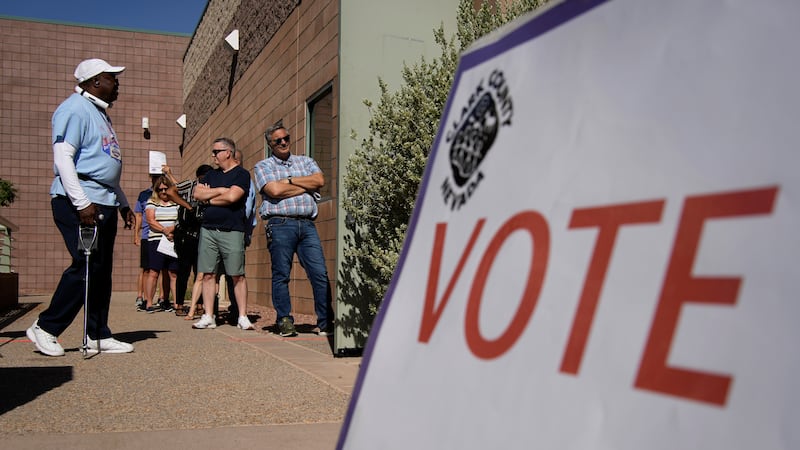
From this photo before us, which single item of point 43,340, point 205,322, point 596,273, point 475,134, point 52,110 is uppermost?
point 475,134

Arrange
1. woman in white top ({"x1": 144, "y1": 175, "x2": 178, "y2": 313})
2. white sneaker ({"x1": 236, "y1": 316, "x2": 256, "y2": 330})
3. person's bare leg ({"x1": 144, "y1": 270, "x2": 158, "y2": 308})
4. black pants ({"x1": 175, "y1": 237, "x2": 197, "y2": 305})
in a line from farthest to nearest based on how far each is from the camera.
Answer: person's bare leg ({"x1": 144, "y1": 270, "x2": 158, "y2": 308}) → woman in white top ({"x1": 144, "y1": 175, "x2": 178, "y2": 313}) → black pants ({"x1": 175, "y1": 237, "x2": 197, "y2": 305}) → white sneaker ({"x1": 236, "y1": 316, "x2": 256, "y2": 330})

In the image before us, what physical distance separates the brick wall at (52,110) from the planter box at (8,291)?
7.70m

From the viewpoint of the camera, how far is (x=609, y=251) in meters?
1.05

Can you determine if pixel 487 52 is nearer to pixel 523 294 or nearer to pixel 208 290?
pixel 523 294

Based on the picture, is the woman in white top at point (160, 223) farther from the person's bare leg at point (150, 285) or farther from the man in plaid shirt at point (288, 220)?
the man in plaid shirt at point (288, 220)

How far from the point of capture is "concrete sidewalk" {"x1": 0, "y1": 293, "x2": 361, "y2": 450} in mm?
3295

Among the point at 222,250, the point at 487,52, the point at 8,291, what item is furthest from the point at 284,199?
the point at 8,291

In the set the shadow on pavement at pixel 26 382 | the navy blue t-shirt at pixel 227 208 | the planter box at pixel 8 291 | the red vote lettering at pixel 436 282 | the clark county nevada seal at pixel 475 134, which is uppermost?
the clark county nevada seal at pixel 475 134

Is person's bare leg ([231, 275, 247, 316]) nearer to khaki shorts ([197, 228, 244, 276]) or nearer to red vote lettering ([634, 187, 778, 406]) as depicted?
khaki shorts ([197, 228, 244, 276])

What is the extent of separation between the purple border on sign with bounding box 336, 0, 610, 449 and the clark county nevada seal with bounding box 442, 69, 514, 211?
0.06 metres

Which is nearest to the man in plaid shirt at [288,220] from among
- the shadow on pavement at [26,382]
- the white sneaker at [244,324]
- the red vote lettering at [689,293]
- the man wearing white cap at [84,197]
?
the white sneaker at [244,324]

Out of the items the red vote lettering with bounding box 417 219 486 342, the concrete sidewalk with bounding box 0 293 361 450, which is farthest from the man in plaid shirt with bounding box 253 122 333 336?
the red vote lettering with bounding box 417 219 486 342

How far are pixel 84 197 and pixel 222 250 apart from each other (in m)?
2.42

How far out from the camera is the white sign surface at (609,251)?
2.88 ft
